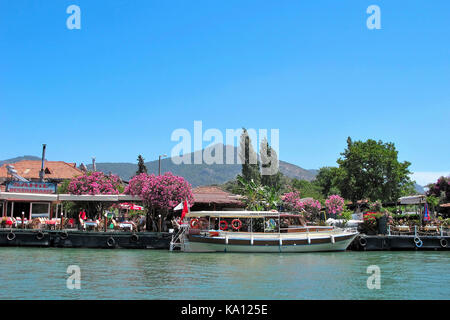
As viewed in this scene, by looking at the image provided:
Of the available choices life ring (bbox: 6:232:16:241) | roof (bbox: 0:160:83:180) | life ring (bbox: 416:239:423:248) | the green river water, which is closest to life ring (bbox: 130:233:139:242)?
the green river water

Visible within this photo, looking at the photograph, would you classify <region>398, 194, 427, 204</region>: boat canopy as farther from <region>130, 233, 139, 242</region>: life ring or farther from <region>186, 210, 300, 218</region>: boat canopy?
<region>130, 233, 139, 242</region>: life ring

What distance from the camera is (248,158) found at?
54.1 meters

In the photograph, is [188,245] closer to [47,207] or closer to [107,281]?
[107,281]

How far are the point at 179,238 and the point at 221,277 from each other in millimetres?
12247

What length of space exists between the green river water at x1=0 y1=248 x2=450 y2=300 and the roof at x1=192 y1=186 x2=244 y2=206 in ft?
42.4

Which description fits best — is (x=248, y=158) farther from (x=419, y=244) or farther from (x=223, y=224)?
(x=419, y=244)

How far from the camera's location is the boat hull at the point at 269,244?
27.3 m

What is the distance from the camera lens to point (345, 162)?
58469mm

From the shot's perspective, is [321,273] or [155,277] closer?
[155,277]

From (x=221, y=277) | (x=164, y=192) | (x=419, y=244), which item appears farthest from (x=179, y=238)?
(x=419, y=244)

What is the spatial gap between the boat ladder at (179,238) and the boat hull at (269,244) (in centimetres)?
67

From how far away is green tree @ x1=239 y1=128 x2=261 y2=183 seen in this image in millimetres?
54312
